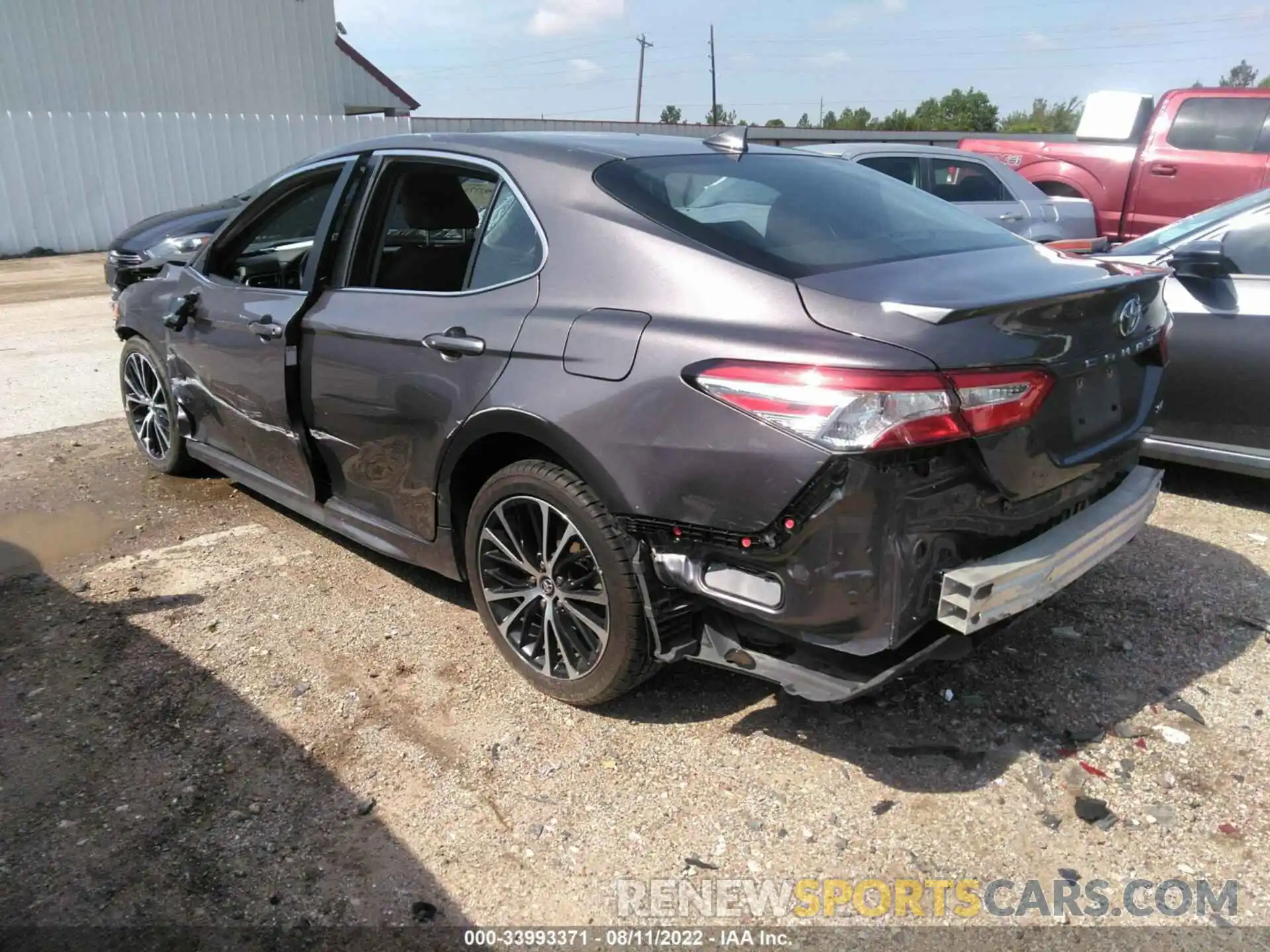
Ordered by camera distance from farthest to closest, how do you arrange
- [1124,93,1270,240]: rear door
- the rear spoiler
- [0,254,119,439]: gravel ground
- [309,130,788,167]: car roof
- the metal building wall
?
the metal building wall
[1124,93,1270,240]: rear door
[0,254,119,439]: gravel ground
the rear spoiler
[309,130,788,167]: car roof

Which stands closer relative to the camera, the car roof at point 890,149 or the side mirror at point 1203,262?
the side mirror at point 1203,262

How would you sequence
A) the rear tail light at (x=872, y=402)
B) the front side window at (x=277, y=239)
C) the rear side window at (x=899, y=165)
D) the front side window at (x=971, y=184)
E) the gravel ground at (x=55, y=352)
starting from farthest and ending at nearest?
the front side window at (x=971, y=184)
the rear side window at (x=899, y=165)
the gravel ground at (x=55, y=352)
the front side window at (x=277, y=239)
the rear tail light at (x=872, y=402)

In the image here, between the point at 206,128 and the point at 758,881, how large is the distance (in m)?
19.3

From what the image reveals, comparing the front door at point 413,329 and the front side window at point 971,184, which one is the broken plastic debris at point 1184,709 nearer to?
the front door at point 413,329

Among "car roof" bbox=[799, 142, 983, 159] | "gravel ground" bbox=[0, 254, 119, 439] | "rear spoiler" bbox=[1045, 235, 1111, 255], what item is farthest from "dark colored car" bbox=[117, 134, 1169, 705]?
"car roof" bbox=[799, 142, 983, 159]

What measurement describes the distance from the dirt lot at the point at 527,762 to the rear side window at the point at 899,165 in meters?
4.76

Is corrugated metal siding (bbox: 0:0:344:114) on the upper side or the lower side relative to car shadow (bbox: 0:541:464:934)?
upper

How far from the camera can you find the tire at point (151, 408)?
497 centimetres

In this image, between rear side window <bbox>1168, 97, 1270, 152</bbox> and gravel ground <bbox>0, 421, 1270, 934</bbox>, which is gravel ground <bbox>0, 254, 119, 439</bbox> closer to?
gravel ground <bbox>0, 421, 1270, 934</bbox>

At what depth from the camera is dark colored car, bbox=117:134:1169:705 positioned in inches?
91.7

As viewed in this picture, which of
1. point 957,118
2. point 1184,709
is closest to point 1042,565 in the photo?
point 1184,709

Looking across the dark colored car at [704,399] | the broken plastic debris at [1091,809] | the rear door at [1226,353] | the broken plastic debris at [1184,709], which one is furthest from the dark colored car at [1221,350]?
the broken plastic debris at [1091,809]

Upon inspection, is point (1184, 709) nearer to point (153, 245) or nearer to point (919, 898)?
point (919, 898)

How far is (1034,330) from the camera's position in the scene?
2461 millimetres
